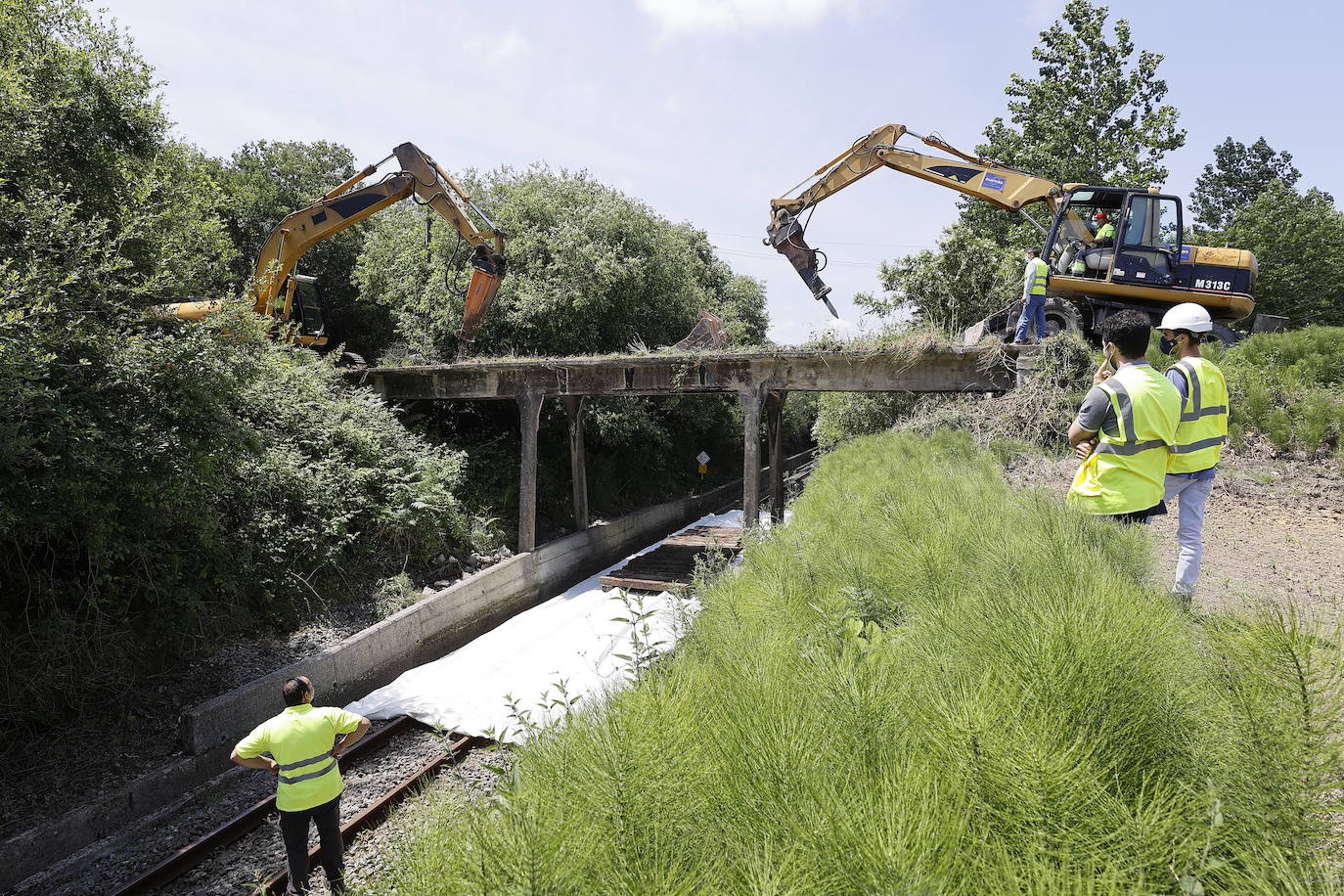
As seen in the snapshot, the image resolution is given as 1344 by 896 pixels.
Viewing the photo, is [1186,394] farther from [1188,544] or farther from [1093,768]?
[1093,768]

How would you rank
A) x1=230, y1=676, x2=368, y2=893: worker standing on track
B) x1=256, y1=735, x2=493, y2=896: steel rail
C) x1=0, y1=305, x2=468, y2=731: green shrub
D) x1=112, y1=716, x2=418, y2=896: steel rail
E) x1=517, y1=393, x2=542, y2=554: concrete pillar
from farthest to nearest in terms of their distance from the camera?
x1=517, y1=393, x2=542, y2=554: concrete pillar, x1=0, y1=305, x2=468, y2=731: green shrub, x1=112, y1=716, x2=418, y2=896: steel rail, x1=256, y1=735, x2=493, y2=896: steel rail, x1=230, y1=676, x2=368, y2=893: worker standing on track

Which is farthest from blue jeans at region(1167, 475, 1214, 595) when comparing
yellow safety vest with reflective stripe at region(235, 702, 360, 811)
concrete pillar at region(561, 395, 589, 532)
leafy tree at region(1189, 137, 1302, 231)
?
leafy tree at region(1189, 137, 1302, 231)

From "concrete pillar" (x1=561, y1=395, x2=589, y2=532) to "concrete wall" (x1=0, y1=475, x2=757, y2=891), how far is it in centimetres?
51

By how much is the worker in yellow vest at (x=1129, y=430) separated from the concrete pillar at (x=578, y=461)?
13.5 m

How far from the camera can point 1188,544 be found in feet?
11.7

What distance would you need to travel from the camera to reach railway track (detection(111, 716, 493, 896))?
5.31m

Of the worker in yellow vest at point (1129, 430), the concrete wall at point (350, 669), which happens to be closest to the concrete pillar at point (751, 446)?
the concrete wall at point (350, 669)

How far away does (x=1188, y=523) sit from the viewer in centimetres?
362

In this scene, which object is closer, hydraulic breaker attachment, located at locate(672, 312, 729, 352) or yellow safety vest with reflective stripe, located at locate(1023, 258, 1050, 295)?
yellow safety vest with reflective stripe, located at locate(1023, 258, 1050, 295)

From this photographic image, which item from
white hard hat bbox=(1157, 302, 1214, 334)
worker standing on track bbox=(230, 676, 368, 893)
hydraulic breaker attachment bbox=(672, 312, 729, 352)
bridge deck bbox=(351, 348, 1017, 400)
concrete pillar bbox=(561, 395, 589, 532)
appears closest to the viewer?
white hard hat bbox=(1157, 302, 1214, 334)

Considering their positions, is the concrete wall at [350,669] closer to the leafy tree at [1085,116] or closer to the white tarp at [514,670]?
the white tarp at [514,670]

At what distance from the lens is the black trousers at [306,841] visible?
448cm

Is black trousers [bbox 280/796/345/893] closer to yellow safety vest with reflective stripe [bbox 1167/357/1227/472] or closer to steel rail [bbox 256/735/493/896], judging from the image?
steel rail [bbox 256/735/493/896]

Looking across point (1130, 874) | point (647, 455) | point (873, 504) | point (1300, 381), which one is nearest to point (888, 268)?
point (647, 455)
